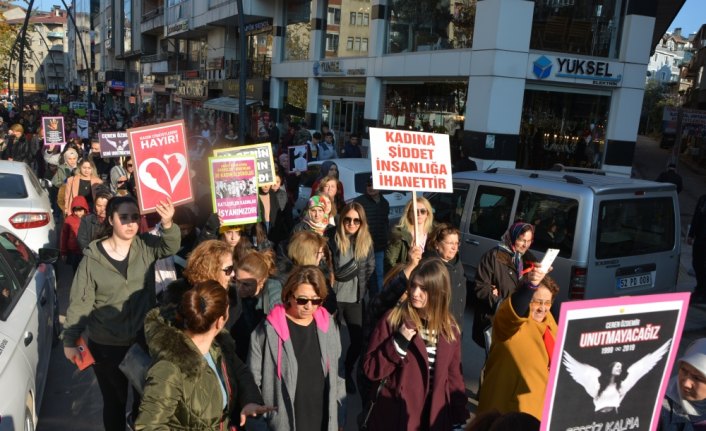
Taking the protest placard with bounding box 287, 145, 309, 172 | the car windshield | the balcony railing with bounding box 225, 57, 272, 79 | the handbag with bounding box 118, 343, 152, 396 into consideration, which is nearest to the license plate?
the handbag with bounding box 118, 343, 152, 396

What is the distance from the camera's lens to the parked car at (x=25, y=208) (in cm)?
697

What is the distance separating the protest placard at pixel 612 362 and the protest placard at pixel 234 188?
159 inches

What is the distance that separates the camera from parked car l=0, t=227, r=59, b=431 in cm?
323

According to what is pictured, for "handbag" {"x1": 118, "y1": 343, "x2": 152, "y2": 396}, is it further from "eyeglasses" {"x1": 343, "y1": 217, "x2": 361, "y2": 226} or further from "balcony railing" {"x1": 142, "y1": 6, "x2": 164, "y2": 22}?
"balcony railing" {"x1": 142, "y1": 6, "x2": 164, "y2": 22}

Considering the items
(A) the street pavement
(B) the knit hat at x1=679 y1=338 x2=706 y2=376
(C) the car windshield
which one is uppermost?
(B) the knit hat at x1=679 y1=338 x2=706 y2=376

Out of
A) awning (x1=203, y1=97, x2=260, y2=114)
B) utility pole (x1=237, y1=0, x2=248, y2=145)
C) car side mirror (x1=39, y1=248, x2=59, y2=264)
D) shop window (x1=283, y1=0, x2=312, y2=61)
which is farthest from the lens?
awning (x1=203, y1=97, x2=260, y2=114)

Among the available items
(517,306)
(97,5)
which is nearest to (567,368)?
(517,306)

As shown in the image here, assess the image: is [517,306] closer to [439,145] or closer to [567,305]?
[567,305]

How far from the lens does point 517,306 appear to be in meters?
3.14

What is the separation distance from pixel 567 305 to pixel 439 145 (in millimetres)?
3499

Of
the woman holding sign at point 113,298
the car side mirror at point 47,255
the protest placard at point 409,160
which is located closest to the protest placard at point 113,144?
the car side mirror at point 47,255

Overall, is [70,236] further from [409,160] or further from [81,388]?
[409,160]

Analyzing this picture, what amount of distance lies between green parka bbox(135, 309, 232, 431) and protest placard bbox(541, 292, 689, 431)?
57.4 inches

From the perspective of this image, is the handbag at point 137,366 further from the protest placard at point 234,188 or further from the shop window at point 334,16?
the shop window at point 334,16
